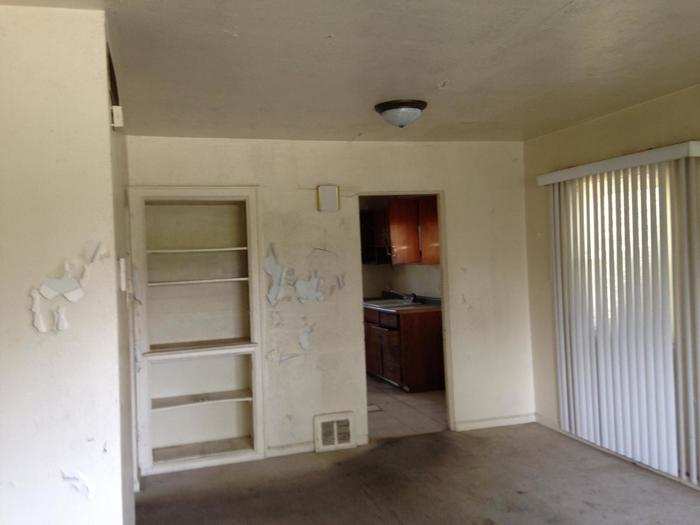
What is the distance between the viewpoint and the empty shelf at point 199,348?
14.1ft

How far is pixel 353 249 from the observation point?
474 centimetres

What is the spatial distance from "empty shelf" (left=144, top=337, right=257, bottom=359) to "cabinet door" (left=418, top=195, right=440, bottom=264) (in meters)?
2.53

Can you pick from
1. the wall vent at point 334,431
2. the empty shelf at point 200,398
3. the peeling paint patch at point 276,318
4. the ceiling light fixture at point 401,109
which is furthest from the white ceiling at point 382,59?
the wall vent at point 334,431

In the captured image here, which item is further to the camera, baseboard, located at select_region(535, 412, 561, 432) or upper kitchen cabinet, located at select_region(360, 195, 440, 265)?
upper kitchen cabinet, located at select_region(360, 195, 440, 265)

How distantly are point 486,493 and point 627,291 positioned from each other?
63.3 inches

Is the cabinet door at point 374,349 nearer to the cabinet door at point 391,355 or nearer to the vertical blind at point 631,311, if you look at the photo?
the cabinet door at point 391,355

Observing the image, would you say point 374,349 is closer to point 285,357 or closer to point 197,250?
point 285,357

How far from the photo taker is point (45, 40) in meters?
2.11

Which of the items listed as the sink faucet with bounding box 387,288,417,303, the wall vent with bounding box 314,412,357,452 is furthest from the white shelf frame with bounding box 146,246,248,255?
the sink faucet with bounding box 387,288,417,303

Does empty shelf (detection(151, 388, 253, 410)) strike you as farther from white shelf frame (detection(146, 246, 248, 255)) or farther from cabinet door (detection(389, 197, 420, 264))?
cabinet door (detection(389, 197, 420, 264))

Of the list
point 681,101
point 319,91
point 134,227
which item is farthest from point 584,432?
point 134,227

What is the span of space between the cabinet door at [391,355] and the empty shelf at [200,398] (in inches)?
84.7

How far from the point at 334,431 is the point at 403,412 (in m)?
1.17

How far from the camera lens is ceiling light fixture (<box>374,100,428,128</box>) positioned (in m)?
3.52
